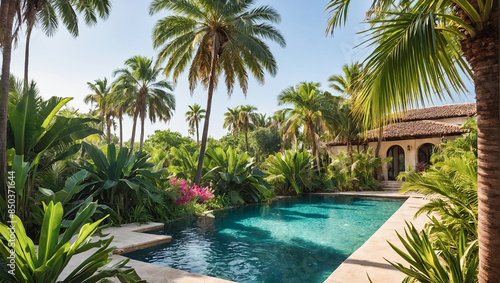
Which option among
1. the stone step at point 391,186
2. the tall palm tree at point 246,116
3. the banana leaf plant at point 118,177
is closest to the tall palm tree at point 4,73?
the banana leaf plant at point 118,177

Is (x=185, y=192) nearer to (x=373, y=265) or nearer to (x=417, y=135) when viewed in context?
(x=373, y=265)

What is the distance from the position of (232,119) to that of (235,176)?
98.1ft

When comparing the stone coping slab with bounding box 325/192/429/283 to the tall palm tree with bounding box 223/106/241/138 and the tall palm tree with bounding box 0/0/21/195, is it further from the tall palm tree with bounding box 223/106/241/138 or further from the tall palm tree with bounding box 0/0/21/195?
the tall palm tree with bounding box 223/106/241/138

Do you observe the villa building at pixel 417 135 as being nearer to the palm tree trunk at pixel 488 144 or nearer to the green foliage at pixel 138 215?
the green foliage at pixel 138 215

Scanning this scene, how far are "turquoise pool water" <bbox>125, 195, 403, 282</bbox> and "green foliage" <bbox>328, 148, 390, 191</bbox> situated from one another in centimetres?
660

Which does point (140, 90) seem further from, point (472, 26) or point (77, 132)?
point (472, 26)

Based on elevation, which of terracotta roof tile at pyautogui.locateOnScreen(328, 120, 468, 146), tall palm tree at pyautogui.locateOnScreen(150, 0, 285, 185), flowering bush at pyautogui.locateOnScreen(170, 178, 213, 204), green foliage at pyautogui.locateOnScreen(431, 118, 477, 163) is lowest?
flowering bush at pyautogui.locateOnScreen(170, 178, 213, 204)

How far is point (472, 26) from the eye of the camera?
2.50 meters

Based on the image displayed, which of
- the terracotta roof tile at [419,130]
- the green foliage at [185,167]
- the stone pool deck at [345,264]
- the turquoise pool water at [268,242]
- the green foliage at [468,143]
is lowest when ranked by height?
the turquoise pool water at [268,242]

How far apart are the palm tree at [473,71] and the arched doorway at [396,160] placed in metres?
23.6

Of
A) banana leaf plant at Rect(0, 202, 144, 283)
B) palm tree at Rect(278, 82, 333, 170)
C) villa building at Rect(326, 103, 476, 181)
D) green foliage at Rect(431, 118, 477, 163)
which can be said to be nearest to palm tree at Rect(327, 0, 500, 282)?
banana leaf plant at Rect(0, 202, 144, 283)

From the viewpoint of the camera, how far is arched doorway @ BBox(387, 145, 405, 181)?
2433 centimetres

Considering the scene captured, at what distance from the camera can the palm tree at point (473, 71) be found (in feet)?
7.64

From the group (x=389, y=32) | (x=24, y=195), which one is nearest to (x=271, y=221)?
(x=24, y=195)
